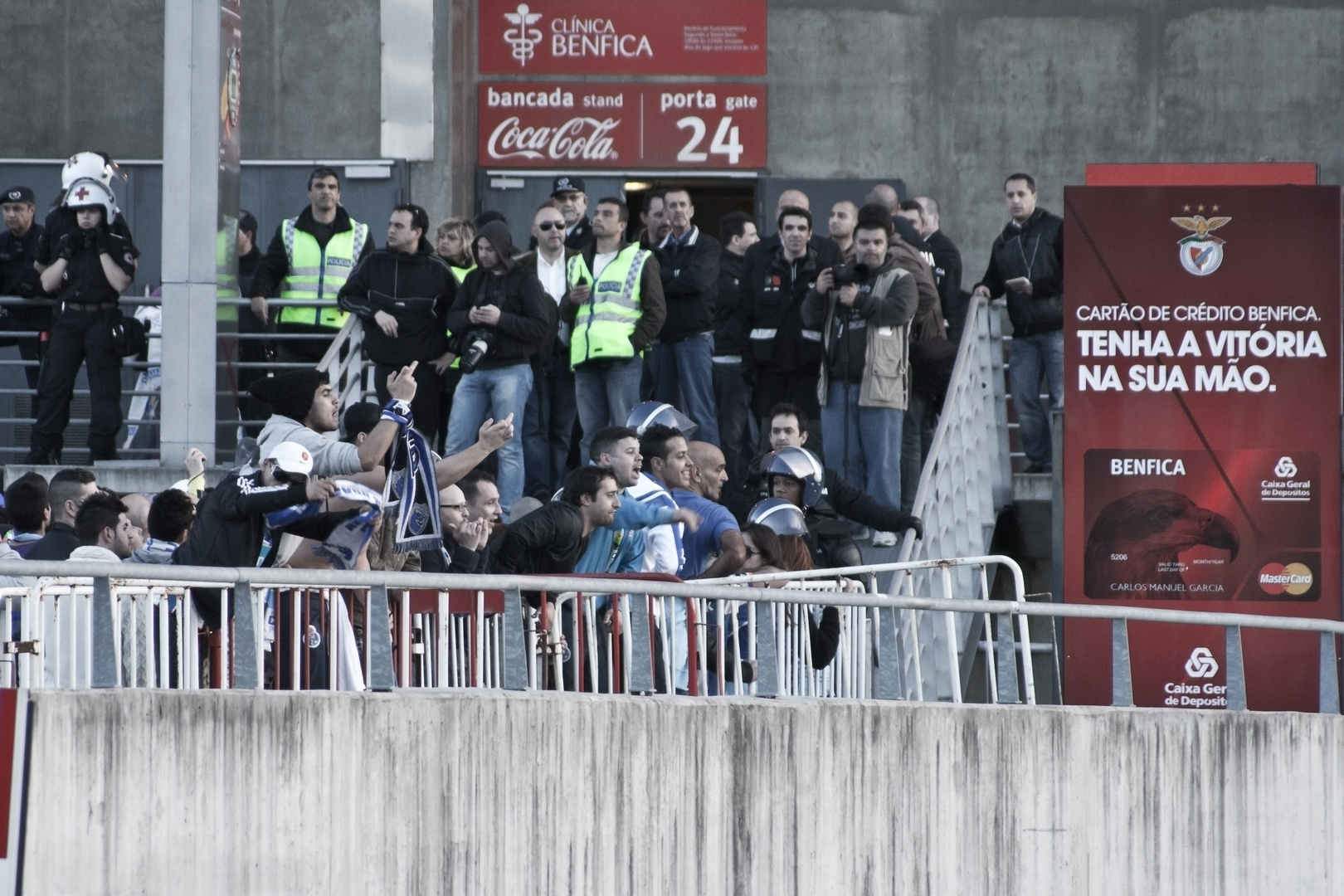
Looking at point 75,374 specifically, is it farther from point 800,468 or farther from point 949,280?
point 949,280

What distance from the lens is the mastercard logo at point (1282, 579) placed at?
37.3ft

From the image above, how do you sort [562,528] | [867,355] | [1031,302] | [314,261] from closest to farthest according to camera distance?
[562,528], [867,355], [1031,302], [314,261]

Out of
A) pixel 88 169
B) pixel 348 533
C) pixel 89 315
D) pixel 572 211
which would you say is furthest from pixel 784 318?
pixel 348 533

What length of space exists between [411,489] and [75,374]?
610 cm

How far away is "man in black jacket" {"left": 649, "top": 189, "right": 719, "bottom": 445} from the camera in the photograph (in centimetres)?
1384

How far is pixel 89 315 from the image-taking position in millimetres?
13797

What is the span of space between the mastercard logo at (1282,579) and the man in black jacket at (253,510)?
5365 mm

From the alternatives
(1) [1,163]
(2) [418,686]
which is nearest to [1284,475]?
(2) [418,686]

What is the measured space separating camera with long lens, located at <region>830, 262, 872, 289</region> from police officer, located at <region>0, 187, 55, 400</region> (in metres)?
5.32

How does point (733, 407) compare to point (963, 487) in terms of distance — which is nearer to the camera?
point (963, 487)

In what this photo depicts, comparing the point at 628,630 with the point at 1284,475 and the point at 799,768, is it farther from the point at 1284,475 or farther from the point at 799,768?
the point at 1284,475

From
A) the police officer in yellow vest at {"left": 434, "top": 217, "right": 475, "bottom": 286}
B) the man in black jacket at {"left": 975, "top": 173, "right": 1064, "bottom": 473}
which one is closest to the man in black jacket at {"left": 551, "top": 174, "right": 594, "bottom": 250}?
the police officer in yellow vest at {"left": 434, "top": 217, "right": 475, "bottom": 286}

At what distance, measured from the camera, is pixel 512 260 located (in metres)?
13.4

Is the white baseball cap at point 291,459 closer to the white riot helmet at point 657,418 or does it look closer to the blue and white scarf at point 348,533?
the blue and white scarf at point 348,533
